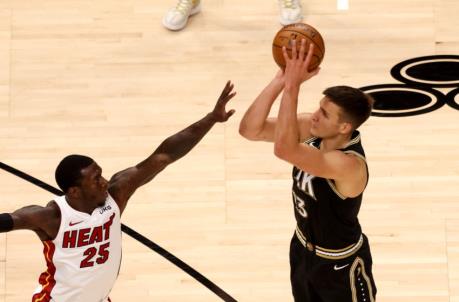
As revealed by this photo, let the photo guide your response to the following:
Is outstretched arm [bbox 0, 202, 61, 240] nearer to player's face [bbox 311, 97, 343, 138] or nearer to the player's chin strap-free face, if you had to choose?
the player's chin strap-free face

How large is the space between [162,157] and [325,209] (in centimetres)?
104

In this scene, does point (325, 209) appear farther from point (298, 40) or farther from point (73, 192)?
point (73, 192)

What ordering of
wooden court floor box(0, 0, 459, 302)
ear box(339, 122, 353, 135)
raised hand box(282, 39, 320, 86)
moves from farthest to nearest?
wooden court floor box(0, 0, 459, 302)
ear box(339, 122, 353, 135)
raised hand box(282, 39, 320, 86)

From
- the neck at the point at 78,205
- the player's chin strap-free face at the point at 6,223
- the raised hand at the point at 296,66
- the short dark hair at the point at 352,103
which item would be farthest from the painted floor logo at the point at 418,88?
the player's chin strap-free face at the point at 6,223

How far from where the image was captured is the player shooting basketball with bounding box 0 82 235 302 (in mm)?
5090

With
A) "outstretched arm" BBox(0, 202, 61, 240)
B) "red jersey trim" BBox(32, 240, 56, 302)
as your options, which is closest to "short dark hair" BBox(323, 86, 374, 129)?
"outstretched arm" BBox(0, 202, 61, 240)

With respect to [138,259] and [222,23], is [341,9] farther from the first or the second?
[138,259]

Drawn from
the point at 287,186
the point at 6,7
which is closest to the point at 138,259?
the point at 287,186

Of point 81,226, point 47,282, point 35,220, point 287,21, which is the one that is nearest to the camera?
point 35,220

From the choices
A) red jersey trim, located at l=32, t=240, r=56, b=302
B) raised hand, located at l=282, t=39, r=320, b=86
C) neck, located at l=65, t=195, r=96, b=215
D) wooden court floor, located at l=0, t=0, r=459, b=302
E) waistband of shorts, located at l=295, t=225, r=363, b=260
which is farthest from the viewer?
wooden court floor, located at l=0, t=0, r=459, b=302

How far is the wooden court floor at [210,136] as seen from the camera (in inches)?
276

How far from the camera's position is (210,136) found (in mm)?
7934

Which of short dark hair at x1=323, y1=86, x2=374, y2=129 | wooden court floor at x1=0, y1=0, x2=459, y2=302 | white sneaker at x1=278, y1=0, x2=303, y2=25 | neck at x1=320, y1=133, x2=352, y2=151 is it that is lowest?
wooden court floor at x1=0, y1=0, x2=459, y2=302

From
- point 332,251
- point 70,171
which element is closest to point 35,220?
point 70,171
